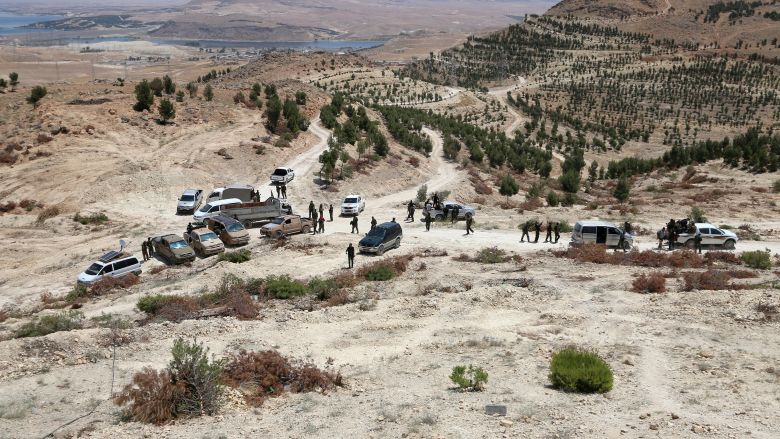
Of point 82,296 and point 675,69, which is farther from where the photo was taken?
point 675,69

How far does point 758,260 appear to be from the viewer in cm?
2792

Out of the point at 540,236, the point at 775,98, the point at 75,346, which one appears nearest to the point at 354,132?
the point at 540,236

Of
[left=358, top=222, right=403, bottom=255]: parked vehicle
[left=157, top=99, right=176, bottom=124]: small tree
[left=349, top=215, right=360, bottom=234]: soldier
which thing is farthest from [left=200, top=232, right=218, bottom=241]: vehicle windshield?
[left=157, top=99, right=176, bottom=124]: small tree

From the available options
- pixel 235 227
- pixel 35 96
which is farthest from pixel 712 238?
pixel 35 96

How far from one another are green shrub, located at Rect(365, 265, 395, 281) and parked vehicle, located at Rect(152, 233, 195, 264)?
1008cm

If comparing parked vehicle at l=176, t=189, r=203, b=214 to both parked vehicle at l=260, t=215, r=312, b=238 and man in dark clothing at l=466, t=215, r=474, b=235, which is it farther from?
man in dark clothing at l=466, t=215, r=474, b=235

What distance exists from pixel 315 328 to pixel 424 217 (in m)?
21.2

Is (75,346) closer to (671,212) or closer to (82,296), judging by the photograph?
→ (82,296)

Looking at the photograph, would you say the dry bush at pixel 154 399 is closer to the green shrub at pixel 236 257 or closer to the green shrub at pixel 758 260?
the green shrub at pixel 236 257

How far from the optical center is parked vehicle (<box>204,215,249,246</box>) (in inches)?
1355

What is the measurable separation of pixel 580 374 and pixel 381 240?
17.9 m

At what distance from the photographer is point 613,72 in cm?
11850

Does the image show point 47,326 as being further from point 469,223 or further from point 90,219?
point 469,223

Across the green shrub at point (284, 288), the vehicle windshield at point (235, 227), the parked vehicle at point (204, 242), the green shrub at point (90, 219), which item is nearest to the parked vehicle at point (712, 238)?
the green shrub at point (284, 288)
